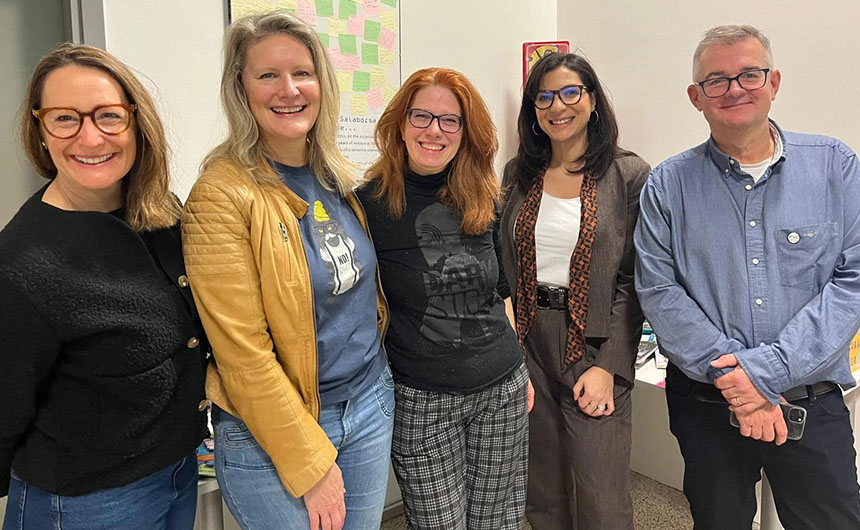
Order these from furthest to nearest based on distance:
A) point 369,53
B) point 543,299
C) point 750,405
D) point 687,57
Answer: point 687,57 → point 369,53 → point 543,299 → point 750,405

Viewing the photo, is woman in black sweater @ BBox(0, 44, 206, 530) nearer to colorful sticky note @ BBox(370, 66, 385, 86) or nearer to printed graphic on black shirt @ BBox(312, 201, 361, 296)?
printed graphic on black shirt @ BBox(312, 201, 361, 296)

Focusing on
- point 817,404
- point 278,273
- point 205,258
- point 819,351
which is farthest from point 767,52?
point 205,258

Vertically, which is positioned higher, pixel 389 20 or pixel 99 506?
pixel 389 20

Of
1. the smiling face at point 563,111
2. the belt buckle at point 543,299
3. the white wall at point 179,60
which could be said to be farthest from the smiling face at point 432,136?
the white wall at point 179,60

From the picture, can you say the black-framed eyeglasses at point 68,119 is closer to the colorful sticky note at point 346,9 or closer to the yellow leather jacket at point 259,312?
the yellow leather jacket at point 259,312

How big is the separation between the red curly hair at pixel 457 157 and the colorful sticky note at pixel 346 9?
32.8 inches

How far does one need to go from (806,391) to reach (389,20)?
193 cm

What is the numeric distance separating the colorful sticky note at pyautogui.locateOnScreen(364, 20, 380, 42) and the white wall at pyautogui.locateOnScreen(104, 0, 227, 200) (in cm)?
58

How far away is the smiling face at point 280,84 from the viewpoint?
1218 mm

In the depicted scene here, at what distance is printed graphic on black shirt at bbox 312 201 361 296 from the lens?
4.10 feet

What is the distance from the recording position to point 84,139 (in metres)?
1.01

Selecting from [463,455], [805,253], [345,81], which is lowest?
[463,455]

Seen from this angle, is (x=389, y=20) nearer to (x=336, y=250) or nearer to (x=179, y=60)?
(x=179, y=60)

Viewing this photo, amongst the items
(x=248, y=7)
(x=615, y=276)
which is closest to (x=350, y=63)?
(x=248, y=7)
